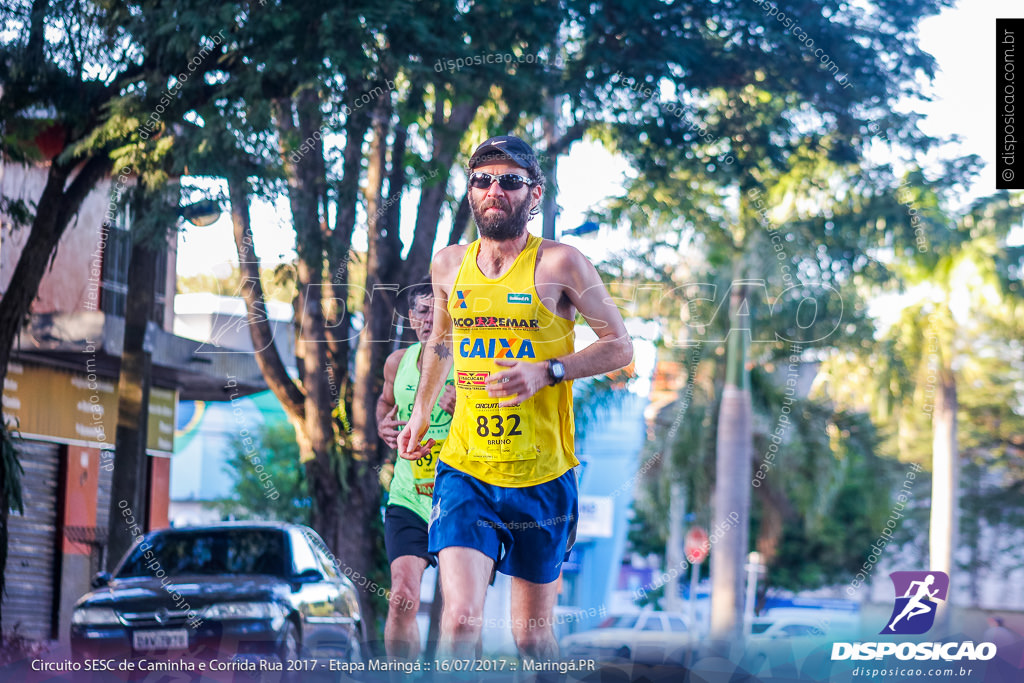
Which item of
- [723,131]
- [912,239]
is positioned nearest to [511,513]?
[723,131]

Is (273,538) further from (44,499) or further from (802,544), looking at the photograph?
(802,544)

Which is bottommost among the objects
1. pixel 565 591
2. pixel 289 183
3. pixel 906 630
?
pixel 565 591

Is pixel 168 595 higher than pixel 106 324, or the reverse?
pixel 106 324

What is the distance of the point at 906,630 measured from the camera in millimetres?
5715

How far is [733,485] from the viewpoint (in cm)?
1367

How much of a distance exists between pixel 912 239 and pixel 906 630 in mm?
5335

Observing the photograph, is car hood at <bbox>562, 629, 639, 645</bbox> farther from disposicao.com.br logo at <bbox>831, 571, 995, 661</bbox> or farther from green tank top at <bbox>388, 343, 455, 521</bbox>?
green tank top at <bbox>388, 343, 455, 521</bbox>

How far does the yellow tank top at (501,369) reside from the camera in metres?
3.91

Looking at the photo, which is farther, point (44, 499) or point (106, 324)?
point (44, 499)

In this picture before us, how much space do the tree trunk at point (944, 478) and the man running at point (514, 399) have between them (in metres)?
13.9

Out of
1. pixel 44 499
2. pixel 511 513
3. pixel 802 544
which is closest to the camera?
pixel 511 513

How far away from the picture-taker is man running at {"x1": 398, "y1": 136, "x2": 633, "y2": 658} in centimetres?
390

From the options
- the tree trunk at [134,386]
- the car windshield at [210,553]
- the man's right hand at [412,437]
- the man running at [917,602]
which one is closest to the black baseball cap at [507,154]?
the man's right hand at [412,437]

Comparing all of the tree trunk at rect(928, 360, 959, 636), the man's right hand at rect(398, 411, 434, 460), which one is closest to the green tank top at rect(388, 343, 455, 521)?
the man's right hand at rect(398, 411, 434, 460)
